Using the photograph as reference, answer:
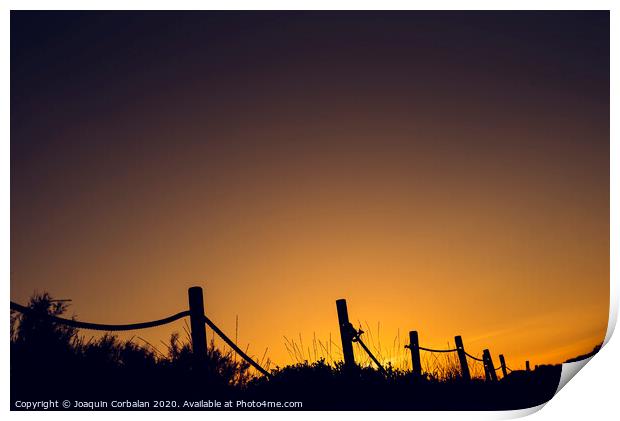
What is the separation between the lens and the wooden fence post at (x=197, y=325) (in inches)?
203

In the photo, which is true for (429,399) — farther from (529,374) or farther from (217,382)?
(217,382)

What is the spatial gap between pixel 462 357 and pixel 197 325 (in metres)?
3.51

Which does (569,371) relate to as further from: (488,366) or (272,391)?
(488,366)

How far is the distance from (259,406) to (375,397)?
4.24 feet

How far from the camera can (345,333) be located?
645 centimetres

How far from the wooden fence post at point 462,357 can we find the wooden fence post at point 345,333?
1.15 metres

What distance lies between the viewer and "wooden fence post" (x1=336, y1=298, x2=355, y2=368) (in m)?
6.41

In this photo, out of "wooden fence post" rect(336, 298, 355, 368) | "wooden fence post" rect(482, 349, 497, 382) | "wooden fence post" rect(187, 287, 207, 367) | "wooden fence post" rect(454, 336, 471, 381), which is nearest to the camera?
"wooden fence post" rect(187, 287, 207, 367)

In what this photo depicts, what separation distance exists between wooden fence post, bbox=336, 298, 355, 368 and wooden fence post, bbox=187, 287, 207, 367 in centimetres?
153

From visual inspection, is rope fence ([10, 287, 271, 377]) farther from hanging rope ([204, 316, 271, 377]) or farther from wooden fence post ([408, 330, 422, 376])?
wooden fence post ([408, 330, 422, 376])

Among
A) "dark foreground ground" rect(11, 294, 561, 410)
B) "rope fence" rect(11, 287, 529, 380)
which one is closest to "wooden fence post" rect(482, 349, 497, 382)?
"rope fence" rect(11, 287, 529, 380)

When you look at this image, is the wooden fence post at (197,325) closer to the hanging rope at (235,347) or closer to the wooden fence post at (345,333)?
A: the hanging rope at (235,347)

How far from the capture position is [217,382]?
16.8ft
